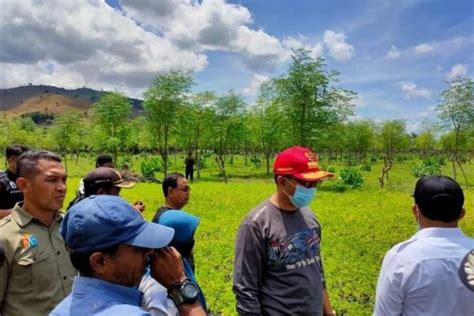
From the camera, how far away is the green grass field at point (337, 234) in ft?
19.6

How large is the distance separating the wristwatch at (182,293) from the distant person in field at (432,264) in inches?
42.6

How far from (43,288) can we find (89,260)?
4.31ft

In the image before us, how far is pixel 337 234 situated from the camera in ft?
31.9

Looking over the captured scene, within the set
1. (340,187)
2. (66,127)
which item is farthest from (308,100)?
(66,127)

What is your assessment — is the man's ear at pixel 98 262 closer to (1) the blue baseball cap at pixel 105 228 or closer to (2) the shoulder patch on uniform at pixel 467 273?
(1) the blue baseball cap at pixel 105 228

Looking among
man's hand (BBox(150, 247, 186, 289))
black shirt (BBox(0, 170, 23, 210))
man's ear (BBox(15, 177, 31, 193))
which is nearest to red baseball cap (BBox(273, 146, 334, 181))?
man's hand (BBox(150, 247, 186, 289))

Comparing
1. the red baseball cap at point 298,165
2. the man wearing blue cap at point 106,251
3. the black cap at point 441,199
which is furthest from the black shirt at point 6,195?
the black cap at point 441,199

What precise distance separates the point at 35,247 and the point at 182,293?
4.37 ft

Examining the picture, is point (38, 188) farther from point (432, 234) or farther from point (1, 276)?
point (432, 234)

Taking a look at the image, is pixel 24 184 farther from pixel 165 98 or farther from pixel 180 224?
pixel 165 98

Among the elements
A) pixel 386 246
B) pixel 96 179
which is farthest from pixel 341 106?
pixel 96 179

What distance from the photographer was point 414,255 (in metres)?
2.12

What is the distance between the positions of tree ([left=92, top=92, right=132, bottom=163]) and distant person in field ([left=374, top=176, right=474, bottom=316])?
975 inches

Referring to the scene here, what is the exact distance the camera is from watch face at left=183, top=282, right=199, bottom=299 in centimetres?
161
